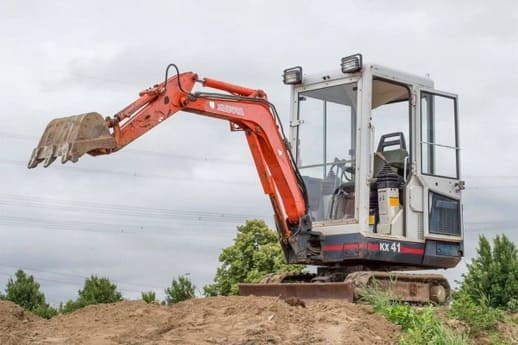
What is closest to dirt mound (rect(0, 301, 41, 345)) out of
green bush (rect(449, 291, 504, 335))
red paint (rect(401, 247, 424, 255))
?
red paint (rect(401, 247, 424, 255))

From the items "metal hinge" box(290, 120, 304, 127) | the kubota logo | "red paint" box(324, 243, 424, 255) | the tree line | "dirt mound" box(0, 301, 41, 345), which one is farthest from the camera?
the tree line

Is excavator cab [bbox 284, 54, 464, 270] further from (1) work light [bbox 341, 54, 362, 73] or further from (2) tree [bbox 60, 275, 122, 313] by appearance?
(2) tree [bbox 60, 275, 122, 313]

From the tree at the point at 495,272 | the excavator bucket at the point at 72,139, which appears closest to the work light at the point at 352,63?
the excavator bucket at the point at 72,139

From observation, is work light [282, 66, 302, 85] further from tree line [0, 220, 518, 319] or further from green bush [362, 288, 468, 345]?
tree line [0, 220, 518, 319]

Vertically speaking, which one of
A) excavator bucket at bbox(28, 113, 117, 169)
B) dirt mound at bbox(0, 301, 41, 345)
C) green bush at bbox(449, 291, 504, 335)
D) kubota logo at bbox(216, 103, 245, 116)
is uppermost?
kubota logo at bbox(216, 103, 245, 116)

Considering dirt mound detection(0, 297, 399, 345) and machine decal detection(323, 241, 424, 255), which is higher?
machine decal detection(323, 241, 424, 255)

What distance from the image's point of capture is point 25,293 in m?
23.8

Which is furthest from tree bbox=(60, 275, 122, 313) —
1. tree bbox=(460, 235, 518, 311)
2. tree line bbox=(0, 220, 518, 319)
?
tree bbox=(460, 235, 518, 311)

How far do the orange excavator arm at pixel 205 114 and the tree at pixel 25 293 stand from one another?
11.8 m

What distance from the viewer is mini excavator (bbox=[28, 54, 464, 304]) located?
12664mm

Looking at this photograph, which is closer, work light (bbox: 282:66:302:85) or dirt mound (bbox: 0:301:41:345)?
dirt mound (bbox: 0:301:41:345)

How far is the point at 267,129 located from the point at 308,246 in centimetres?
173

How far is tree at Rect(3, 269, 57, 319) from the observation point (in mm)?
23594

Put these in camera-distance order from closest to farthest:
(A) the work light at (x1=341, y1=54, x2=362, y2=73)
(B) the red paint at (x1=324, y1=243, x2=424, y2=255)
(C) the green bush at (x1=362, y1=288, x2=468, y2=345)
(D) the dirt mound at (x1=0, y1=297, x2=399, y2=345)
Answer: (D) the dirt mound at (x1=0, y1=297, x2=399, y2=345), (C) the green bush at (x1=362, y1=288, x2=468, y2=345), (B) the red paint at (x1=324, y1=243, x2=424, y2=255), (A) the work light at (x1=341, y1=54, x2=362, y2=73)
